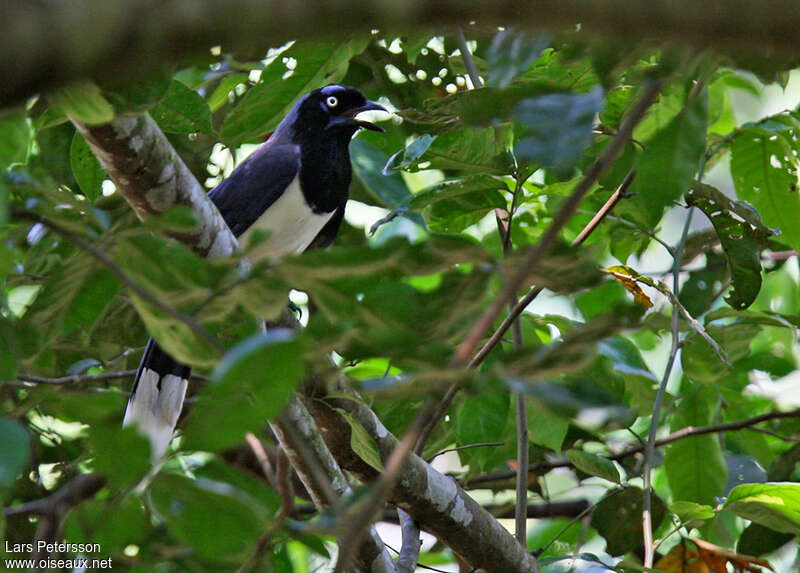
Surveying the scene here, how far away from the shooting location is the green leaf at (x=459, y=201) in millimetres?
2158

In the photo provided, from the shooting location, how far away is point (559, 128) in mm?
930

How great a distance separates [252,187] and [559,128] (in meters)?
2.88

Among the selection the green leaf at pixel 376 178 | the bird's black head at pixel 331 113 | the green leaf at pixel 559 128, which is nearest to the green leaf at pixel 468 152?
the green leaf at pixel 376 178

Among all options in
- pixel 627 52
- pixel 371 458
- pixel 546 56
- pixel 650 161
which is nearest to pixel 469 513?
pixel 371 458

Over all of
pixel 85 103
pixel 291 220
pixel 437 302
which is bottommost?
pixel 291 220

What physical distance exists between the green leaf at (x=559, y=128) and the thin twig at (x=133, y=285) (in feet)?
1.21

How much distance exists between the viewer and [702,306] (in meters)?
3.14

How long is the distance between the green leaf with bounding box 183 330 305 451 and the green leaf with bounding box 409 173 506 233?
4.29ft

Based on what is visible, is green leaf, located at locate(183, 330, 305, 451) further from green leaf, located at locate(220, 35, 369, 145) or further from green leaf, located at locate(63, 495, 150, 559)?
green leaf, located at locate(220, 35, 369, 145)

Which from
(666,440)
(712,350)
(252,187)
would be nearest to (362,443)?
(712,350)

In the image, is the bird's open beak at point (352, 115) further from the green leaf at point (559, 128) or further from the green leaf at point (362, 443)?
the green leaf at point (559, 128)

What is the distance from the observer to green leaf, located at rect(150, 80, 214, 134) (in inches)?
87.5

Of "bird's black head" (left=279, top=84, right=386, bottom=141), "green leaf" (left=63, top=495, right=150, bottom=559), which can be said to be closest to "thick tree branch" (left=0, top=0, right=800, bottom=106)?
"green leaf" (left=63, top=495, right=150, bottom=559)

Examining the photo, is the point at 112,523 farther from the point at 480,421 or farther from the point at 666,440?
the point at 666,440
